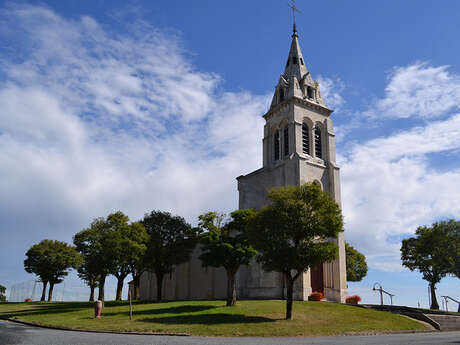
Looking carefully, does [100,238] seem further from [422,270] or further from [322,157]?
[422,270]

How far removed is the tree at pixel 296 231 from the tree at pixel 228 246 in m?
3.24

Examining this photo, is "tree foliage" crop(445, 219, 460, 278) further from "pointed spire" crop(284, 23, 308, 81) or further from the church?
"pointed spire" crop(284, 23, 308, 81)

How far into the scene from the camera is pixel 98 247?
134ft

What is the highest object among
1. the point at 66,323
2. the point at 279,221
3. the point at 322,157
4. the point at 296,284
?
the point at 322,157

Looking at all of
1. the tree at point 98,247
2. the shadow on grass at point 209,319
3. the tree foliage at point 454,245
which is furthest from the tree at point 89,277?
the tree foliage at point 454,245

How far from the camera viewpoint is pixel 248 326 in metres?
21.8

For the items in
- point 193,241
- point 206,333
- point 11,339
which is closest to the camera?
point 11,339

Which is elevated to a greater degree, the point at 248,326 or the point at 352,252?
the point at 352,252

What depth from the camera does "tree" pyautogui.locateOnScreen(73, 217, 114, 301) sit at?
131 feet

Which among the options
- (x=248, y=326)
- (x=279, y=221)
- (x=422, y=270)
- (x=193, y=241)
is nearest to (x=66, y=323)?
(x=248, y=326)

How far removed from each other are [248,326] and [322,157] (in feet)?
91.8

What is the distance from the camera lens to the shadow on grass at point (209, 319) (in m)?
22.9

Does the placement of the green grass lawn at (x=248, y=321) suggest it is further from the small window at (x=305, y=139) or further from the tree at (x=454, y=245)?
the small window at (x=305, y=139)

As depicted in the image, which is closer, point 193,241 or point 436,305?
point 436,305
